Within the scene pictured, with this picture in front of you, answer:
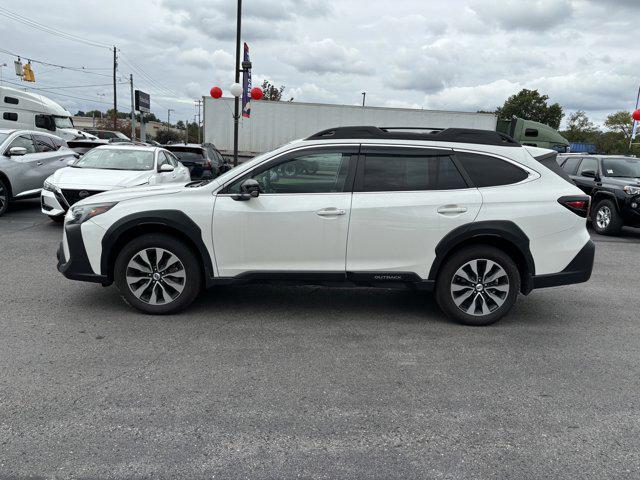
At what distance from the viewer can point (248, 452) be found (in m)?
2.72

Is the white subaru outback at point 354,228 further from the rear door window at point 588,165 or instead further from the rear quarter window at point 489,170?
the rear door window at point 588,165

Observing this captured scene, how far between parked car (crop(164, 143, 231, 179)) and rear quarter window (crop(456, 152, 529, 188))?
35.1 ft

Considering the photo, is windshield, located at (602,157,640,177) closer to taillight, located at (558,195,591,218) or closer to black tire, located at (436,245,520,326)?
taillight, located at (558,195,591,218)

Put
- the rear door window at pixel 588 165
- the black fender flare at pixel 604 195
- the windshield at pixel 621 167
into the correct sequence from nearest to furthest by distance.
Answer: the black fender flare at pixel 604 195 < the windshield at pixel 621 167 < the rear door window at pixel 588 165

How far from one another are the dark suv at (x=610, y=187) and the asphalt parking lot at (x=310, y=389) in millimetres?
5707

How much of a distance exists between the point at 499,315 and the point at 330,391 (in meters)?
2.14

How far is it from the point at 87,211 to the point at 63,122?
19169 millimetres

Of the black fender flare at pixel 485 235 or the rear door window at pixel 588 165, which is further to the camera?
the rear door window at pixel 588 165

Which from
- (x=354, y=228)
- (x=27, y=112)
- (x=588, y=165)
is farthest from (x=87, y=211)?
(x=27, y=112)

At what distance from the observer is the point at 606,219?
426 inches

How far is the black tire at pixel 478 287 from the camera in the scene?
468cm

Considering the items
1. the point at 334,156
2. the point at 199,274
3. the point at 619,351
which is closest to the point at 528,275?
the point at 619,351

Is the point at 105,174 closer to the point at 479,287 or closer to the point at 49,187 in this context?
the point at 49,187

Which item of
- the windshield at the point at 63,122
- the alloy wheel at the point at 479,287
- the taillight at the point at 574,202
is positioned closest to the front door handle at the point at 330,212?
the alloy wheel at the point at 479,287
